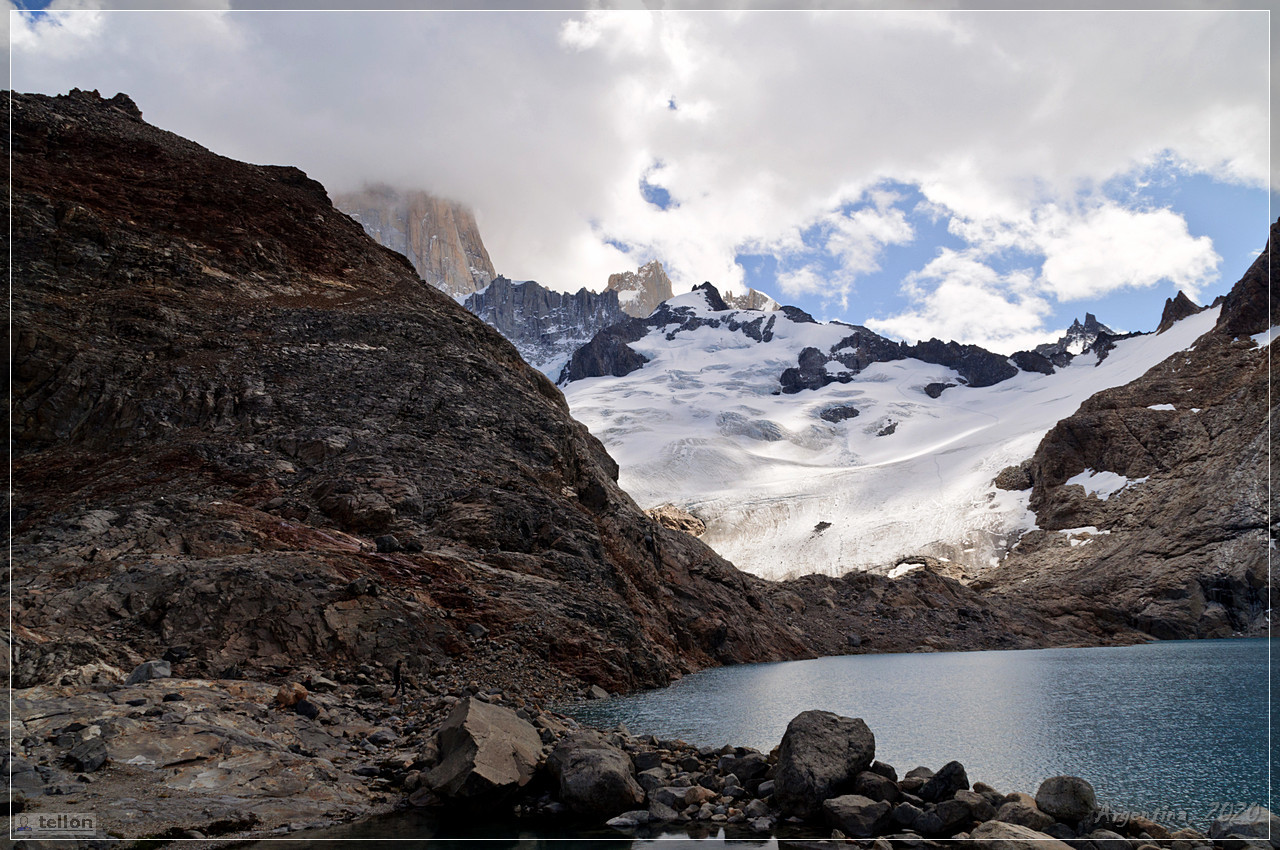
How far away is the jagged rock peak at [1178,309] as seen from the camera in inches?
7402

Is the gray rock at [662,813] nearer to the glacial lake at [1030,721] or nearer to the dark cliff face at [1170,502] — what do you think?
the glacial lake at [1030,721]

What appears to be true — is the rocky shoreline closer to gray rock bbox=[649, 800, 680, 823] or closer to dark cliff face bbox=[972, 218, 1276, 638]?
gray rock bbox=[649, 800, 680, 823]

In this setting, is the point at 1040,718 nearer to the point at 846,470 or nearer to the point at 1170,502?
the point at 1170,502

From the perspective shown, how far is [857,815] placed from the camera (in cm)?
1118

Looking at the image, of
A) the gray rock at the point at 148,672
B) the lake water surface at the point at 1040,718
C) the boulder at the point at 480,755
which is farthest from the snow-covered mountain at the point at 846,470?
the gray rock at the point at 148,672

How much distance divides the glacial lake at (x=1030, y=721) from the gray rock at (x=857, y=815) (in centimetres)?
322

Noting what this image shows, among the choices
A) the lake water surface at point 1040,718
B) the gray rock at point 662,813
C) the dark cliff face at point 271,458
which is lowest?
the lake water surface at point 1040,718

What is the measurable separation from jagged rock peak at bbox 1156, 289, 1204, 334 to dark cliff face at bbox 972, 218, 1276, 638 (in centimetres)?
9817

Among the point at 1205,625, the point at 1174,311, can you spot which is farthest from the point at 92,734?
the point at 1174,311

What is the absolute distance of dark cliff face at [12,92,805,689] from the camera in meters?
19.9

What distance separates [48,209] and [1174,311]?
9272 inches

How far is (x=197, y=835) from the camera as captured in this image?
9.68 metres

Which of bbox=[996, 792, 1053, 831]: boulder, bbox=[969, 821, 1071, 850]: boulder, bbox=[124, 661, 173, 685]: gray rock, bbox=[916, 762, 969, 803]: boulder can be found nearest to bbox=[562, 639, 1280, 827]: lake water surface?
bbox=[916, 762, 969, 803]: boulder

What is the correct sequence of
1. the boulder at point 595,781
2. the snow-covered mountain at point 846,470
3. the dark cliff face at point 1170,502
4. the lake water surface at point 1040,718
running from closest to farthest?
the boulder at point 595,781, the lake water surface at point 1040,718, the dark cliff face at point 1170,502, the snow-covered mountain at point 846,470
